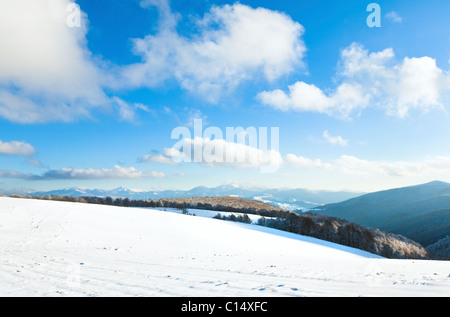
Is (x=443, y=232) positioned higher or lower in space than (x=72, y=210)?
lower

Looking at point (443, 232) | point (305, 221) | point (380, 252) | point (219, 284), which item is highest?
point (219, 284)

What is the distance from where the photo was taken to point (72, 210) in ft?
155

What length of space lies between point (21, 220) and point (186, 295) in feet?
131

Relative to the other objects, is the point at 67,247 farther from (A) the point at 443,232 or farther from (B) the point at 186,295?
(A) the point at 443,232

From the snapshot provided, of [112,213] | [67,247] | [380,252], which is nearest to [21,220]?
[112,213]
